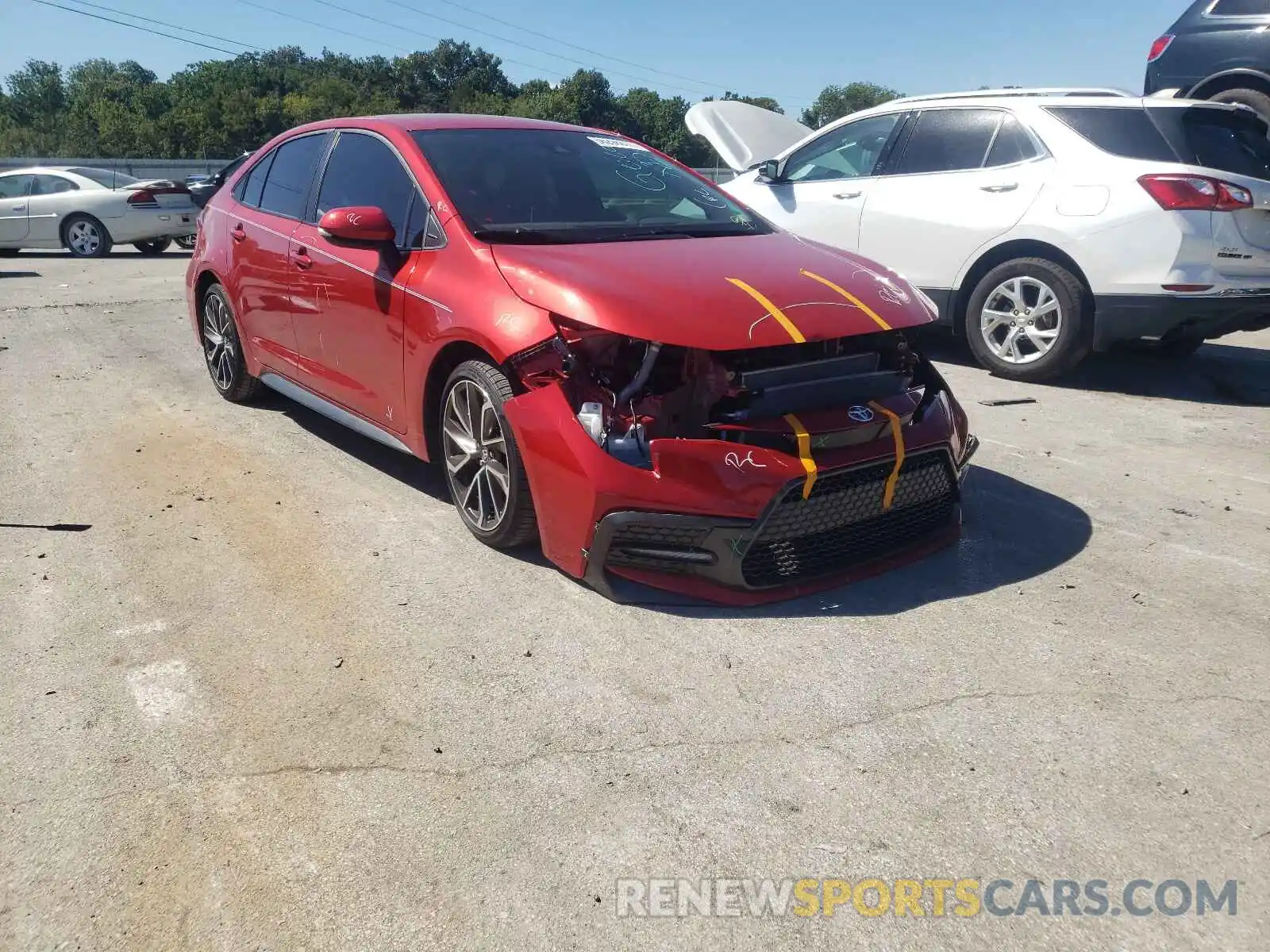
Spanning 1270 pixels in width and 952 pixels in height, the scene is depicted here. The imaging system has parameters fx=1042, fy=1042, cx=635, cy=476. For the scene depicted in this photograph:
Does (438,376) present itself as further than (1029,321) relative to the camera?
No

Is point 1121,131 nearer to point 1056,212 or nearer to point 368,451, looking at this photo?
point 1056,212

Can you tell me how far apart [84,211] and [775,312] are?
15313 mm

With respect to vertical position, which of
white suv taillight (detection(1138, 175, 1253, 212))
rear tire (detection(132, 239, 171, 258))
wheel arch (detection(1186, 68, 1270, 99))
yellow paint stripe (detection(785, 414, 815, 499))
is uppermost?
wheel arch (detection(1186, 68, 1270, 99))

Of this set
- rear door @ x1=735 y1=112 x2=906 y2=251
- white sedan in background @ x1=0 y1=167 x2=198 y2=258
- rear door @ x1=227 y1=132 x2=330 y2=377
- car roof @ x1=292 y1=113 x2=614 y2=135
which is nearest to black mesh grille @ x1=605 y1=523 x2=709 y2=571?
car roof @ x1=292 y1=113 x2=614 y2=135

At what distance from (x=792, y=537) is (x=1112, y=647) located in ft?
3.43

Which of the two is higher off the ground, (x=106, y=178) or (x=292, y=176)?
(x=292, y=176)

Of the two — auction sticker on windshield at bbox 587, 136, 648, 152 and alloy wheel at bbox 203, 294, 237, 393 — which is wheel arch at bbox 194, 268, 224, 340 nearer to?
alloy wheel at bbox 203, 294, 237, 393

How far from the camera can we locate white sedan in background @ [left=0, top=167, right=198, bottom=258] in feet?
51.3

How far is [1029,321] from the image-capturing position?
6684 millimetres

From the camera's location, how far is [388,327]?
14.0 ft

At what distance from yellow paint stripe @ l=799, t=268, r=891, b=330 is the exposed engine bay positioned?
0.87 feet

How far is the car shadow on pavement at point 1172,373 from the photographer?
6691 millimetres

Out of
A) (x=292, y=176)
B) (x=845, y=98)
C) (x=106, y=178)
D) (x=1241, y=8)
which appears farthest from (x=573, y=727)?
(x=845, y=98)

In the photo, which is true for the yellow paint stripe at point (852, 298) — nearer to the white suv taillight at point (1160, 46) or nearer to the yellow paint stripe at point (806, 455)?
the yellow paint stripe at point (806, 455)
